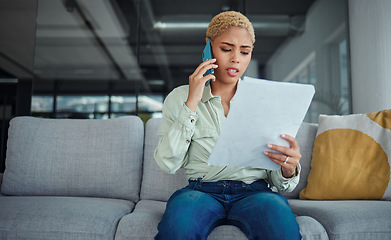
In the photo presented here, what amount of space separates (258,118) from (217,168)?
29cm

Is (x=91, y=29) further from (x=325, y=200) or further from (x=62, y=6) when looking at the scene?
(x=325, y=200)

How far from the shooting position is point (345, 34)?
3.59 meters

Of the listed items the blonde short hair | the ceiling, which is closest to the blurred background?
the ceiling

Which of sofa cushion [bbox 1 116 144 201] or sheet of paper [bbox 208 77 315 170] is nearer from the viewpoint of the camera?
sheet of paper [bbox 208 77 315 170]

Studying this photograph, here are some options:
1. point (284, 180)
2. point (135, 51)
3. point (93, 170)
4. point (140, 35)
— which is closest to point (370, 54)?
point (284, 180)

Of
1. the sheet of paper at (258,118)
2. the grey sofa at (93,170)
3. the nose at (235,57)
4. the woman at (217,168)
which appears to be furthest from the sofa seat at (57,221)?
the nose at (235,57)

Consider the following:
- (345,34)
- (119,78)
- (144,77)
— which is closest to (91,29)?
(119,78)

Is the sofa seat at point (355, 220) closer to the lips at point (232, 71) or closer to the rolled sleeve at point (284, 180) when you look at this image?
the rolled sleeve at point (284, 180)

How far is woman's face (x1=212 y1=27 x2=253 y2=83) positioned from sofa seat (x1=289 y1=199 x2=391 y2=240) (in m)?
0.66

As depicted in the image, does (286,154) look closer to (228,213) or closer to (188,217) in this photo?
(228,213)

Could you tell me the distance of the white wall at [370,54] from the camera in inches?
108

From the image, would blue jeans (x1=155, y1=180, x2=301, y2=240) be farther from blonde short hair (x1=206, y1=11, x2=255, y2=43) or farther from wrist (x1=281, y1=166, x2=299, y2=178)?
blonde short hair (x1=206, y1=11, x2=255, y2=43)

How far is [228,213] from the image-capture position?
47.9 inches

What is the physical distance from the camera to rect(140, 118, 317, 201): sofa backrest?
1831mm
